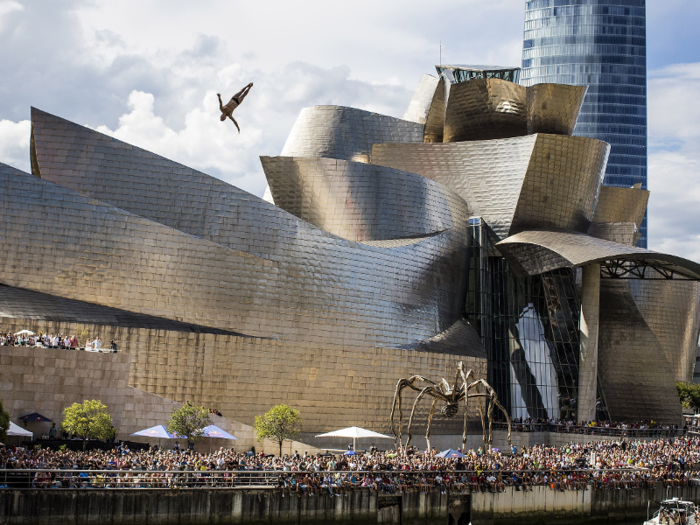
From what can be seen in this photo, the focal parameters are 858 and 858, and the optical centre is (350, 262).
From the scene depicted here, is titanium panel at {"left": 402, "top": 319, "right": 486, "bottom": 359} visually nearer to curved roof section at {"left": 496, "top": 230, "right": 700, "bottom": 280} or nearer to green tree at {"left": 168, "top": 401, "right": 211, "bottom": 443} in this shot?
curved roof section at {"left": 496, "top": 230, "right": 700, "bottom": 280}

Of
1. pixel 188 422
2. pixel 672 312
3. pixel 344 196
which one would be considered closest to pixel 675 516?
pixel 188 422

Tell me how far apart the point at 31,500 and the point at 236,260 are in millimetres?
16246

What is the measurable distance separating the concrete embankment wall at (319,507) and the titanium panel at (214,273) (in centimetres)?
1233

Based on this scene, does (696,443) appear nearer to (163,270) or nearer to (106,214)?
(163,270)

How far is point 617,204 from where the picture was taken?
54.0m

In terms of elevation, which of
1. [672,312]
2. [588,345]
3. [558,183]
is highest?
[558,183]

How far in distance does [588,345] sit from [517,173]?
943cm

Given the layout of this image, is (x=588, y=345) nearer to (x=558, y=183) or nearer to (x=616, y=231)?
(x=558, y=183)

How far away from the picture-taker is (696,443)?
3616 centimetres

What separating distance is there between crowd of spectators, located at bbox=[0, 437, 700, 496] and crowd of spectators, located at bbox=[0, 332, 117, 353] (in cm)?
474

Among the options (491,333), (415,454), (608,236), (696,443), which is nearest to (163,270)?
(415,454)

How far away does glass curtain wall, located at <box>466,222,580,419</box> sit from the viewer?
43.8 m

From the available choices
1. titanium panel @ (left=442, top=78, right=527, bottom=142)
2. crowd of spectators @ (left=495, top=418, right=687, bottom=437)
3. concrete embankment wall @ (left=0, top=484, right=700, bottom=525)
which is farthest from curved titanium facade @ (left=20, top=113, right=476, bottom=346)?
titanium panel @ (left=442, top=78, right=527, bottom=142)

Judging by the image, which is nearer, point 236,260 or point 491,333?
point 236,260
